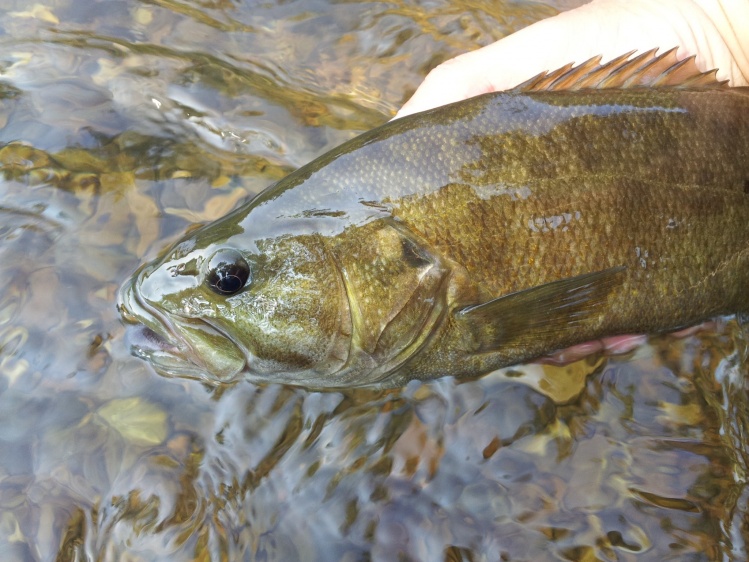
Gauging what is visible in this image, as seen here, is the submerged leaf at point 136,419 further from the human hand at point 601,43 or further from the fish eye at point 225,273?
the human hand at point 601,43

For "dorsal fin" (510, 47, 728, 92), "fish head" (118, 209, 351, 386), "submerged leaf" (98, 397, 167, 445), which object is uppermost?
"dorsal fin" (510, 47, 728, 92)

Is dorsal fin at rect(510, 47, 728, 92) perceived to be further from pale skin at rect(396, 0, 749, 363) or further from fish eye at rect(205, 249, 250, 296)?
fish eye at rect(205, 249, 250, 296)

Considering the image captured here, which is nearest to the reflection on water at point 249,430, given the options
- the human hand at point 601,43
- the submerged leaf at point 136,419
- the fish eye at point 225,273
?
the submerged leaf at point 136,419

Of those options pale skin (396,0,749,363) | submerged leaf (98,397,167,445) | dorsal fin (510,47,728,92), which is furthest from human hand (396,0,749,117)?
submerged leaf (98,397,167,445)

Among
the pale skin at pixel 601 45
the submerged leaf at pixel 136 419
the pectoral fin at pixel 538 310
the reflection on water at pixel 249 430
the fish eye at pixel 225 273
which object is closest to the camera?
the fish eye at pixel 225 273

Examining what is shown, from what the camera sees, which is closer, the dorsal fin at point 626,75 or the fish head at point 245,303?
the fish head at point 245,303

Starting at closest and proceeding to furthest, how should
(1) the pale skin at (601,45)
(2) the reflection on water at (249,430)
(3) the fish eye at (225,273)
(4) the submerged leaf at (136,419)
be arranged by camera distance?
(3) the fish eye at (225,273) → (2) the reflection on water at (249,430) → (4) the submerged leaf at (136,419) → (1) the pale skin at (601,45)

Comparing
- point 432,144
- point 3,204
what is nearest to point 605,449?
point 432,144
